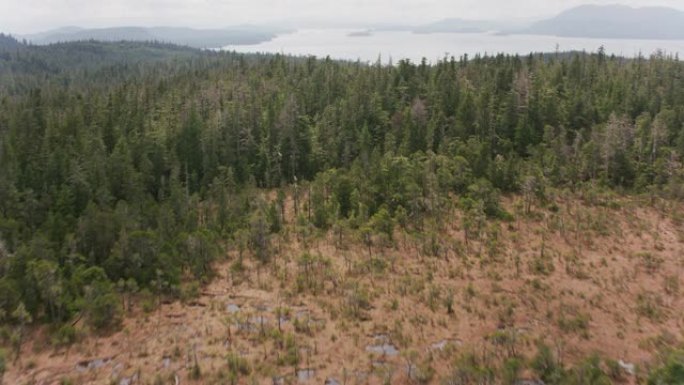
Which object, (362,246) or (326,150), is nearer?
(362,246)

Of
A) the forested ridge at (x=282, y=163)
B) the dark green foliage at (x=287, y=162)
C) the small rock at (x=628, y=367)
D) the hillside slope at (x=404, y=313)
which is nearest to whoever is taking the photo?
the small rock at (x=628, y=367)

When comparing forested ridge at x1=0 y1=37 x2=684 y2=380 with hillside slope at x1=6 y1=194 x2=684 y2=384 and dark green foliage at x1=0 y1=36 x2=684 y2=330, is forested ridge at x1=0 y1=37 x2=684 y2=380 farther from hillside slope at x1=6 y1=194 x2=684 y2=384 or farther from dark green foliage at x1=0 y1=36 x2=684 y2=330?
hillside slope at x1=6 y1=194 x2=684 y2=384

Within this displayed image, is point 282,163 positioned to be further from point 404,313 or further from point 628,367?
point 628,367

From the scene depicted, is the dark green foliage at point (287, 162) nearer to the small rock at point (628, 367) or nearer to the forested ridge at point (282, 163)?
the forested ridge at point (282, 163)

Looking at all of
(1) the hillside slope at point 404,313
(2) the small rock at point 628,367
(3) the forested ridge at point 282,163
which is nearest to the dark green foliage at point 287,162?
(3) the forested ridge at point 282,163

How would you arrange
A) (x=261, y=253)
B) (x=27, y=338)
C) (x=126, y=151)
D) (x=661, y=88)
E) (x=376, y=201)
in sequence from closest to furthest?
(x=27, y=338) → (x=261, y=253) → (x=376, y=201) → (x=126, y=151) → (x=661, y=88)

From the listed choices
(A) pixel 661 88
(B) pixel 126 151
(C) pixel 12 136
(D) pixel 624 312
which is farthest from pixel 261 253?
(A) pixel 661 88

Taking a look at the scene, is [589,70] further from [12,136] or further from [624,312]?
[12,136]

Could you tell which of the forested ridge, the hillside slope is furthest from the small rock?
the forested ridge
